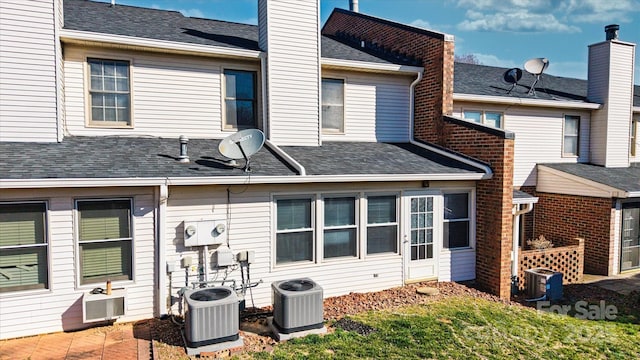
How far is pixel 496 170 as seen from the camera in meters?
9.03

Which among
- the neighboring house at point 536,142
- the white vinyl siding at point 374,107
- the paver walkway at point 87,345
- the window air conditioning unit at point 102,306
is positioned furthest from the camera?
the white vinyl siding at point 374,107

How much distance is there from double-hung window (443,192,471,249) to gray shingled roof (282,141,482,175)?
0.84 metres

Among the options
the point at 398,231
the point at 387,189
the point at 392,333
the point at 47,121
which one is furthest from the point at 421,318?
the point at 47,121

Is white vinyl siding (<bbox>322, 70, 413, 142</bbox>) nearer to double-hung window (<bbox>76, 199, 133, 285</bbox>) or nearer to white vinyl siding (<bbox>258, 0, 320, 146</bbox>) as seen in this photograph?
white vinyl siding (<bbox>258, 0, 320, 146</bbox>)

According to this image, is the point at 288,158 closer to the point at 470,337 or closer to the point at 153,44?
the point at 153,44

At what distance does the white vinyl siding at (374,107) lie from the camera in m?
10.6

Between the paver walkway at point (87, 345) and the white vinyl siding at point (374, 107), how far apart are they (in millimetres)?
6306

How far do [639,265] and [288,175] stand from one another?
11.4 meters

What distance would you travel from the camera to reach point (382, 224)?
899 centimetres

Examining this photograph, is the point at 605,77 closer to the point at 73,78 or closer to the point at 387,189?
the point at 387,189

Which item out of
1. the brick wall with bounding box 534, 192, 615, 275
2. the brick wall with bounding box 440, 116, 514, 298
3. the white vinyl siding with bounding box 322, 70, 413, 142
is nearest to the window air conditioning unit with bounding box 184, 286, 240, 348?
the white vinyl siding with bounding box 322, 70, 413, 142

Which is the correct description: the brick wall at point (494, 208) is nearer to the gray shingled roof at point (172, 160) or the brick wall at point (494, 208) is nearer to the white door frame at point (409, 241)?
the gray shingled roof at point (172, 160)

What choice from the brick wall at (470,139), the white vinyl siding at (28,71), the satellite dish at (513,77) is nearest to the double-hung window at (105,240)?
the white vinyl siding at (28,71)

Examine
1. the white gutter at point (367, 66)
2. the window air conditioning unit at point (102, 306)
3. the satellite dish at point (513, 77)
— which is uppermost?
the satellite dish at point (513, 77)
